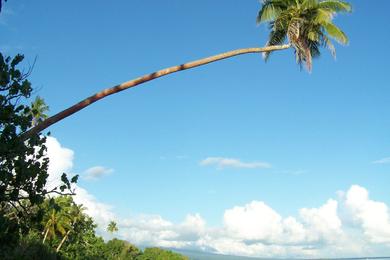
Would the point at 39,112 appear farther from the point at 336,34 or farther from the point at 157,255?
the point at 157,255

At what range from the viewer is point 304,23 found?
15.9 m

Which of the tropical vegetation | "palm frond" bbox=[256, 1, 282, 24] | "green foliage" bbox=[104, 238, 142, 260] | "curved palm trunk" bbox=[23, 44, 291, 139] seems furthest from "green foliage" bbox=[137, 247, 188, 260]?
"curved palm trunk" bbox=[23, 44, 291, 139]

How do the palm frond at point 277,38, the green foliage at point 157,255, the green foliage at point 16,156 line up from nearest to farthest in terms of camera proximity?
the green foliage at point 16,156
the palm frond at point 277,38
the green foliage at point 157,255

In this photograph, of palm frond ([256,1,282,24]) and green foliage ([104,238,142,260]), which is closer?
palm frond ([256,1,282,24])

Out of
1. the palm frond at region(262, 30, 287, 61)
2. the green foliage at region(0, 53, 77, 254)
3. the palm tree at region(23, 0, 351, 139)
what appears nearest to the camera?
the green foliage at region(0, 53, 77, 254)

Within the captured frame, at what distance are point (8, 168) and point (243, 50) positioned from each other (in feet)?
20.2

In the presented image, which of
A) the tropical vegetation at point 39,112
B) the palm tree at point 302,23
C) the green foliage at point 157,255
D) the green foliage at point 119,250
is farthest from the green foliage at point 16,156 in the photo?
the green foliage at point 157,255

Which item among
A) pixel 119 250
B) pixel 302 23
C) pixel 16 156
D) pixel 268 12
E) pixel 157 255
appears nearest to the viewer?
pixel 16 156

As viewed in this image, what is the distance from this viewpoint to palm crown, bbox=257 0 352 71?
600 inches

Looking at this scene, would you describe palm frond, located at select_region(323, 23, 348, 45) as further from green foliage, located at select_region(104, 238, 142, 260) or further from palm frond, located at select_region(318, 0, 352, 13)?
green foliage, located at select_region(104, 238, 142, 260)

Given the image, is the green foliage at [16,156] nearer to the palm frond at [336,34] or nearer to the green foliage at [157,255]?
the palm frond at [336,34]

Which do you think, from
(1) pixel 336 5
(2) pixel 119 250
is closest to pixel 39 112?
(1) pixel 336 5

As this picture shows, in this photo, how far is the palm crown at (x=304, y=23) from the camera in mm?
15250

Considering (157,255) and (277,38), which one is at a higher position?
(157,255)
